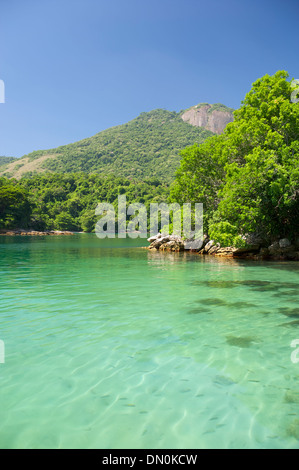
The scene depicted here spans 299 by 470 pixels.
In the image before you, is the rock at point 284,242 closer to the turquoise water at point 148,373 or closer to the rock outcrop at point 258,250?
the rock outcrop at point 258,250

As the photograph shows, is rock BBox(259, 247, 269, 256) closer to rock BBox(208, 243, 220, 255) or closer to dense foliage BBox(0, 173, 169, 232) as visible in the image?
rock BBox(208, 243, 220, 255)

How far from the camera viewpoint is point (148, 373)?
4363 mm

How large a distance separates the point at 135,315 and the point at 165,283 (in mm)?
5066

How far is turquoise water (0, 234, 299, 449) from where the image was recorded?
122 inches

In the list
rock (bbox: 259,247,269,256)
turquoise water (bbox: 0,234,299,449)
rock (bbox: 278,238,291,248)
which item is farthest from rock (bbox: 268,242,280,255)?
turquoise water (bbox: 0,234,299,449)

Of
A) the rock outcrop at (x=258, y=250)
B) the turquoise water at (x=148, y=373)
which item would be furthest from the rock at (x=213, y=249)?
the turquoise water at (x=148, y=373)

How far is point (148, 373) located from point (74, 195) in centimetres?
13172

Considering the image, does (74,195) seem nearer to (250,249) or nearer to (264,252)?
(250,249)

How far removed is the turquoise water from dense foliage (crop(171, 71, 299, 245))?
40.1 feet

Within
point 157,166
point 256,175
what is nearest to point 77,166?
point 157,166

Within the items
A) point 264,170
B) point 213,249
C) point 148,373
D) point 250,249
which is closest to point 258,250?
point 250,249

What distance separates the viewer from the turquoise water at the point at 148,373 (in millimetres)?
3090

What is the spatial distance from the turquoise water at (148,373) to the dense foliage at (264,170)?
12231 millimetres

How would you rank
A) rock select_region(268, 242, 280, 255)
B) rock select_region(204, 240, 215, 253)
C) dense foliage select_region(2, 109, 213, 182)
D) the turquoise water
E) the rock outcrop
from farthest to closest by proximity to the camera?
dense foliage select_region(2, 109, 213, 182), rock select_region(204, 240, 215, 253), rock select_region(268, 242, 280, 255), the rock outcrop, the turquoise water
